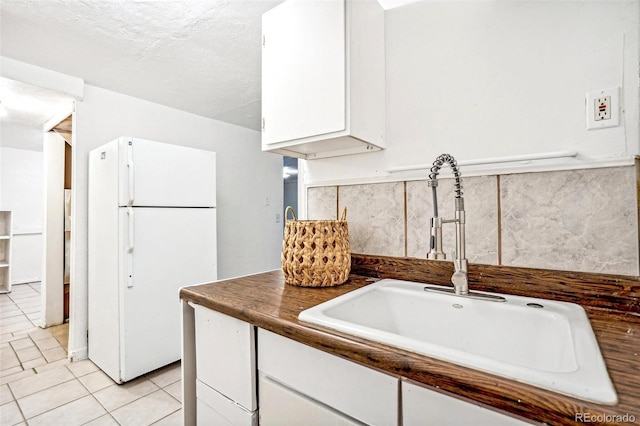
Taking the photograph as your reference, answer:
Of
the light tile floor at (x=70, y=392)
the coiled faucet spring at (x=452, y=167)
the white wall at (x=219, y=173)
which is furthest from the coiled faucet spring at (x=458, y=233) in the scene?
the white wall at (x=219, y=173)

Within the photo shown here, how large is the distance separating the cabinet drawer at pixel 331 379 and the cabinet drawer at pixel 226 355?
0.05 meters

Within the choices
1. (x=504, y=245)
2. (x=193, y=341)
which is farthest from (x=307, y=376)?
(x=504, y=245)

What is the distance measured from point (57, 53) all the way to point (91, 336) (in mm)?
2035

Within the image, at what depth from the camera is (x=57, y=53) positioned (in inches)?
79.8

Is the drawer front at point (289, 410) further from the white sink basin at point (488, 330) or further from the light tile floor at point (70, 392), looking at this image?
the light tile floor at point (70, 392)

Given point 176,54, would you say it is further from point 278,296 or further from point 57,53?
point 278,296

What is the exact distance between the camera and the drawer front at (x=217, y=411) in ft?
3.02

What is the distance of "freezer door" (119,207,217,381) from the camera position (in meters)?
1.95

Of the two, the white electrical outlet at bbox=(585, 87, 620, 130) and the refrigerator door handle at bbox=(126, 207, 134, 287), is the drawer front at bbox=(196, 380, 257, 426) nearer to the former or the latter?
the refrigerator door handle at bbox=(126, 207, 134, 287)

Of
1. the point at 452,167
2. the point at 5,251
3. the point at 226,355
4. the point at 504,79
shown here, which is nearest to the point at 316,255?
the point at 226,355

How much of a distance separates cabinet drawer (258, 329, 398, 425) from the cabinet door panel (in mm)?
767

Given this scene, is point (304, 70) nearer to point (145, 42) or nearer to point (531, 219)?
point (531, 219)

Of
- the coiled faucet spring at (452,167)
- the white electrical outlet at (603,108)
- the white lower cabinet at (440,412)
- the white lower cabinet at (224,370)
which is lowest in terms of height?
the white lower cabinet at (224,370)

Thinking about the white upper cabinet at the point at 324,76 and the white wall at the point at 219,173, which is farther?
the white wall at the point at 219,173
